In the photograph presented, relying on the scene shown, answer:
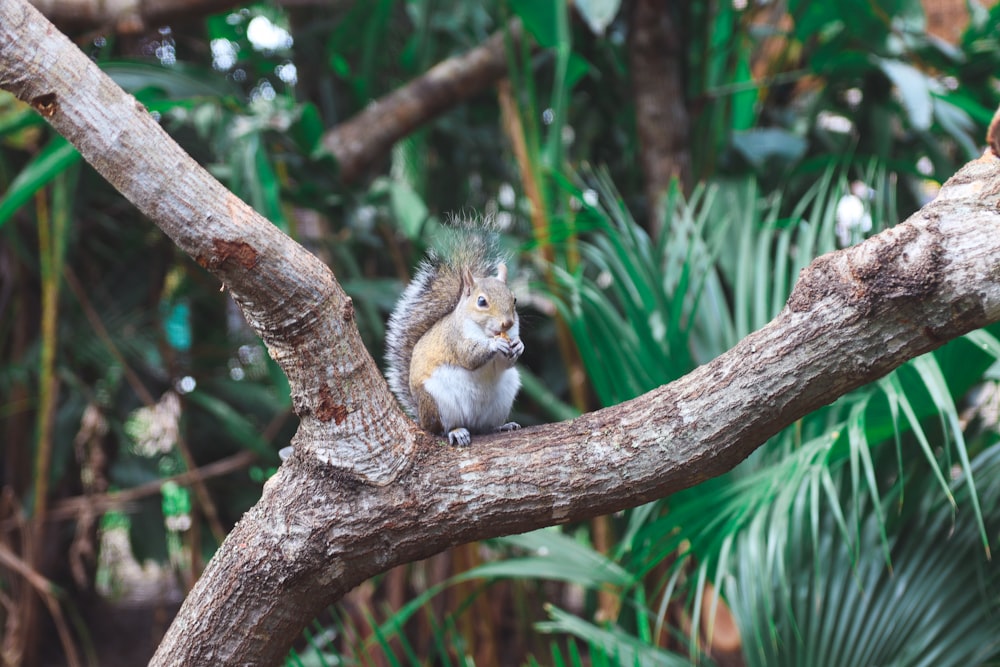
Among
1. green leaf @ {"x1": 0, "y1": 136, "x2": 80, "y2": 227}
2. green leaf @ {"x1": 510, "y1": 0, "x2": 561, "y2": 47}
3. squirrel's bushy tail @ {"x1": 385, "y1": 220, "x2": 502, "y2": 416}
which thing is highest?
green leaf @ {"x1": 510, "y1": 0, "x2": 561, "y2": 47}

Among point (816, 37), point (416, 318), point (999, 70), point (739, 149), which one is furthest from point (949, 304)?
point (816, 37)

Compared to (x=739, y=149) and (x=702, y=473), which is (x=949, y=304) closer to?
(x=702, y=473)

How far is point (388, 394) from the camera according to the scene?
0.99 m

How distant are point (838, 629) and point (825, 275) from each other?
2.16 ft

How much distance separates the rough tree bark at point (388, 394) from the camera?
83 centimetres

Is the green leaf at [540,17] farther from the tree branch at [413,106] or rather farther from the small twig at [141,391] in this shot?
the small twig at [141,391]

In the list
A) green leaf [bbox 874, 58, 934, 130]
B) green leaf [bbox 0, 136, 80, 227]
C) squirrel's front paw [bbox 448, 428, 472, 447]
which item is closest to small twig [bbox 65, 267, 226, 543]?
green leaf [bbox 0, 136, 80, 227]

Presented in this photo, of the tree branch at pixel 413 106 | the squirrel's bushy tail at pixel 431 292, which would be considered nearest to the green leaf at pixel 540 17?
the tree branch at pixel 413 106

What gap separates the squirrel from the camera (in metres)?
1.23

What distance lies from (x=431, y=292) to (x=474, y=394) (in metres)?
0.22

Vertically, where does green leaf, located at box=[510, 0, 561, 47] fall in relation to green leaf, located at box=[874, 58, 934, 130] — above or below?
→ above

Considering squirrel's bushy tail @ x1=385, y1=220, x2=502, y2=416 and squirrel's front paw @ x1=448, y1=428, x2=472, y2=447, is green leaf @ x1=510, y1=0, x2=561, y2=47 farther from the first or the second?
squirrel's front paw @ x1=448, y1=428, x2=472, y2=447

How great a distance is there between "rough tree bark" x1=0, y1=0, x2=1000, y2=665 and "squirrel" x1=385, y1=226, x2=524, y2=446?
198 millimetres

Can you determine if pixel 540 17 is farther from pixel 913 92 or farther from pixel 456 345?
pixel 456 345
